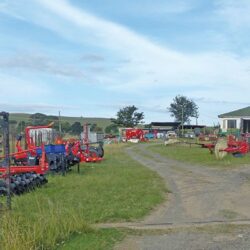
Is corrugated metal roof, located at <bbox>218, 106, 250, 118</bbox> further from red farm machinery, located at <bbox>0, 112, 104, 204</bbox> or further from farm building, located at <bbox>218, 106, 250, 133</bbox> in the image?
red farm machinery, located at <bbox>0, 112, 104, 204</bbox>

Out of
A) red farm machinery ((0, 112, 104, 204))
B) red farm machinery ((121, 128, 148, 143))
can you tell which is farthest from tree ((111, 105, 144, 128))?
red farm machinery ((0, 112, 104, 204))

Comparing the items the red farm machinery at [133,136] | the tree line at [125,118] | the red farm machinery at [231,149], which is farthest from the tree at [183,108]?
the red farm machinery at [231,149]

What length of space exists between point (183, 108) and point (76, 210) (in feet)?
423

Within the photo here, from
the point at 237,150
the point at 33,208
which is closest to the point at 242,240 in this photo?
the point at 33,208

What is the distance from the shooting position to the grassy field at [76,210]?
8061 mm

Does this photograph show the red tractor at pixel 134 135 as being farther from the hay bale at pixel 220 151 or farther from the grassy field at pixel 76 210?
the grassy field at pixel 76 210

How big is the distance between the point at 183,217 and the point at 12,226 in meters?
3.93

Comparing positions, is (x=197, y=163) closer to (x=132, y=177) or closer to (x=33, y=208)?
(x=132, y=177)

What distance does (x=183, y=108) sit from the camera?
455 ft

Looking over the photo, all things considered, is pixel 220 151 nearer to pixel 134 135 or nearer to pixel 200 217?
A: pixel 200 217

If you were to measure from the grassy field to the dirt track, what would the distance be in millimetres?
407

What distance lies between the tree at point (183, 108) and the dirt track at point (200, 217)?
122158mm

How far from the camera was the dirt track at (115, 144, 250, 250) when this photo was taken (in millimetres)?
8492

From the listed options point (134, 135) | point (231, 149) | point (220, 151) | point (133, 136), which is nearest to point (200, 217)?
point (220, 151)
